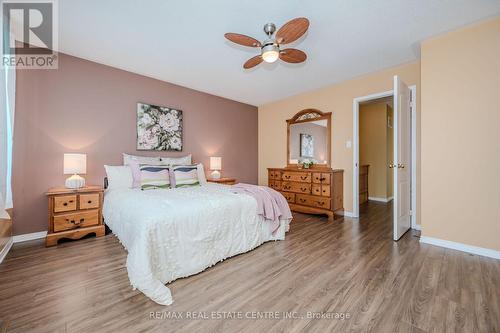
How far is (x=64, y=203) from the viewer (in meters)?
2.60

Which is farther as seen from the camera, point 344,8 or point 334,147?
point 334,147

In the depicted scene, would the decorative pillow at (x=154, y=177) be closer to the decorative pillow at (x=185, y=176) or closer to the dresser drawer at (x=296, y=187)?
the decorative pillow at (x=185, y=176)

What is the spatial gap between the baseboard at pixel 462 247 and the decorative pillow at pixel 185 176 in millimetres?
3300

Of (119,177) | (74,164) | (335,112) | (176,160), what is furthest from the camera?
(335,112)

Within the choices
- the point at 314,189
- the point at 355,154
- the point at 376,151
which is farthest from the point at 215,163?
the point at 376,151

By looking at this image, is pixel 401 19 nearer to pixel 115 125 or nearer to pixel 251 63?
pixel 251 63

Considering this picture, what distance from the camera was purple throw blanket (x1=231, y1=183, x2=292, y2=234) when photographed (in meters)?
2.60

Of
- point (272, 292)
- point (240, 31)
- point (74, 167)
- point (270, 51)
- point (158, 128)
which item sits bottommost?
point (272, 292)

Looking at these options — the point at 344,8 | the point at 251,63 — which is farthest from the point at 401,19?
the point at 251,63

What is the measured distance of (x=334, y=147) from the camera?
4.24 m

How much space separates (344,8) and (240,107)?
344cm

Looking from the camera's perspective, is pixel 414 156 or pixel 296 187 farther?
pixel 296 187

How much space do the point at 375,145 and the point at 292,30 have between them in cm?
468

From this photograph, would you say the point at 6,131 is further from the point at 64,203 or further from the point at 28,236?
the point at 28,236
